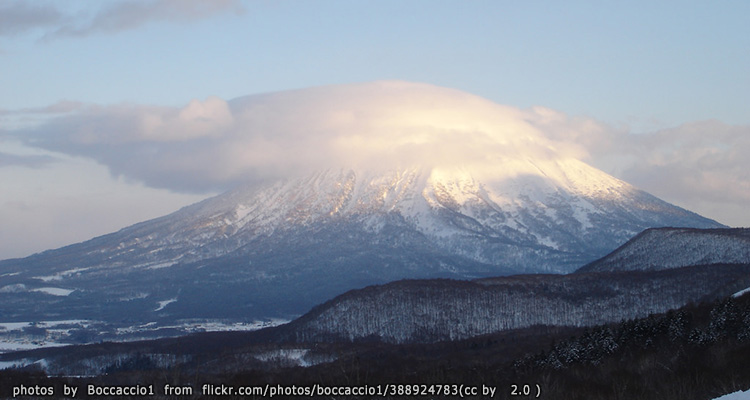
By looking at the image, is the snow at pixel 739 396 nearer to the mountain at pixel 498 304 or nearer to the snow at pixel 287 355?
the snow at pixel 287 355

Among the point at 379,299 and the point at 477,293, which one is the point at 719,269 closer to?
the point at 477,293

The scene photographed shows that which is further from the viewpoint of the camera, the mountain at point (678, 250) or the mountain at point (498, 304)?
the mountain at point (678, 250)

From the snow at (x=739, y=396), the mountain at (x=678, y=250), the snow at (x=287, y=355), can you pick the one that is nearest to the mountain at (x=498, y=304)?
the mountain at (x=678, y=250)

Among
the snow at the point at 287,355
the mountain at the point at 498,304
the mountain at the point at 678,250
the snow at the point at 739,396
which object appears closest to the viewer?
the snow at the point at 739,396

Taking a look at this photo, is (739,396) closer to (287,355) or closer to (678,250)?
(287,355)

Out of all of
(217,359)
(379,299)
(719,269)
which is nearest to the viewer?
(217,359)

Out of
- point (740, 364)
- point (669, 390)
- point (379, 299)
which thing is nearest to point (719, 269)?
point (379, 299)

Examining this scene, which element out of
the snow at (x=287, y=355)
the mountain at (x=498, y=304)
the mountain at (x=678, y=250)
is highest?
the mountain at (x=678, y=250)

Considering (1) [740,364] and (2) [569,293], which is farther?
(2) [569,293]
